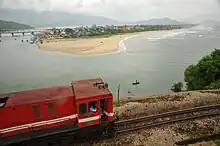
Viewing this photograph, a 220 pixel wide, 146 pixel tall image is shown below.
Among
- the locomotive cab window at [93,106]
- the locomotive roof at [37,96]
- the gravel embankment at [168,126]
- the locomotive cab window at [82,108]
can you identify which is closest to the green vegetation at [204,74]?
the gravel embankment at [168,126]

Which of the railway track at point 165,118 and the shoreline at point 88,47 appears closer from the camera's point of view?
the railway track at point 165,118

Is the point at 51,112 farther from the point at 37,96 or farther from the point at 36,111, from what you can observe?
the point at 37,96

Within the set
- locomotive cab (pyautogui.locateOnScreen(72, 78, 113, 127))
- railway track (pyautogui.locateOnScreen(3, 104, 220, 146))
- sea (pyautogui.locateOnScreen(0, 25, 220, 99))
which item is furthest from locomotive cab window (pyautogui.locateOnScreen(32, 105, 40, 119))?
sea (pyautogui.locateOnScreen(0, 25, 220, 99))

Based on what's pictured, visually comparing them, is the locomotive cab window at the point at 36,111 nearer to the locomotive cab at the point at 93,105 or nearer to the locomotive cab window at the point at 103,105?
the locomotive cab at the point at 93,105

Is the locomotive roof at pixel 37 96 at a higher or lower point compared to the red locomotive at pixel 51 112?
higher

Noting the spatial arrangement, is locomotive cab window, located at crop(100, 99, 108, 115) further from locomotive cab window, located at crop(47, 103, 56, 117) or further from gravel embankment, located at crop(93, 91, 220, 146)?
locomotive cab window, located at crop(47, 103, 56, 117)

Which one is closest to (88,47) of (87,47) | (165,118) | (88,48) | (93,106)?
(87,47)

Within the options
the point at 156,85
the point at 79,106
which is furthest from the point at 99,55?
the point at 79,106
